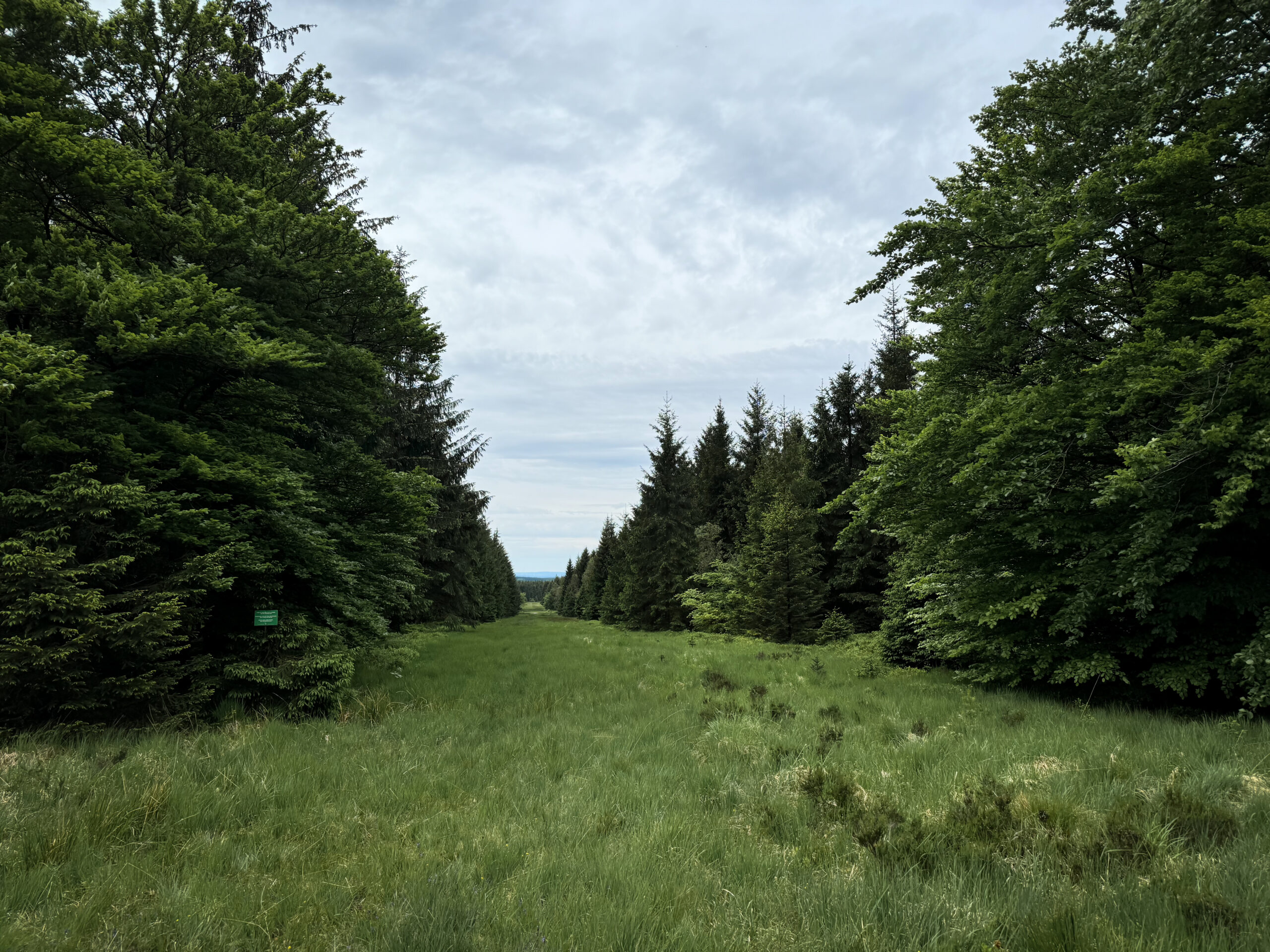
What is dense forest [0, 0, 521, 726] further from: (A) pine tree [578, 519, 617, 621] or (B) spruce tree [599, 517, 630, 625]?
(A) pine tree [578, 519, 617, 621]

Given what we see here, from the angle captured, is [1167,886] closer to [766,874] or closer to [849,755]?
[766,874]

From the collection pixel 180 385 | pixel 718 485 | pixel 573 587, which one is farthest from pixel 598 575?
pixel 180 385

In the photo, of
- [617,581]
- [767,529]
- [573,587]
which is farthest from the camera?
[573,587]

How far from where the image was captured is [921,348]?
12320 mm

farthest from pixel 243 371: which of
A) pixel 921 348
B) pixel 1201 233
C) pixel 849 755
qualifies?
pixel 1201 233

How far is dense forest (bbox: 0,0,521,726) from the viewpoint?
693cm

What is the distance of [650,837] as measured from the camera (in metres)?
4.14

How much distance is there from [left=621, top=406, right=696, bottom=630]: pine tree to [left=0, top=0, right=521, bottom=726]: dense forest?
2359 centimetres

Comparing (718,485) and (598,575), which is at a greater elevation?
(718,485)

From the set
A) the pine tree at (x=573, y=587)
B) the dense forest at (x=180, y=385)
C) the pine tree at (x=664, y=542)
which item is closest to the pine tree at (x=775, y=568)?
the pine tree at (x=664, y=542)

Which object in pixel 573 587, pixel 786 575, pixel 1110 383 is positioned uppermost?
pixel 1110 383

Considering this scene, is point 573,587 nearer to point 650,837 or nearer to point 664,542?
point 664,542

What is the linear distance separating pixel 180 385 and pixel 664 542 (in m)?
29.0

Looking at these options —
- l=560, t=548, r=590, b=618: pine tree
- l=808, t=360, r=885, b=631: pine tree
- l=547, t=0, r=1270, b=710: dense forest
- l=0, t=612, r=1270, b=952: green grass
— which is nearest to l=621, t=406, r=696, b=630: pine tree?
l=808, t=360, r=885, b=631: pine tree
